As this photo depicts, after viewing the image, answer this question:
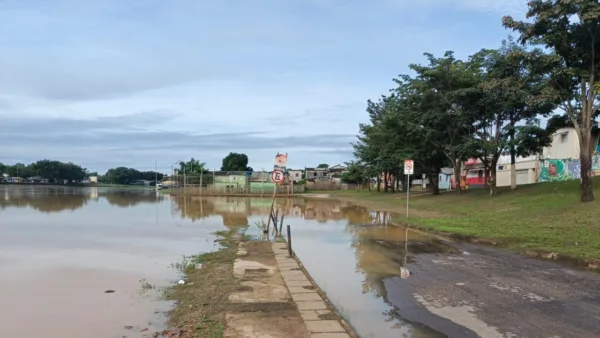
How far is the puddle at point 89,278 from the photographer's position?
6.73 meters

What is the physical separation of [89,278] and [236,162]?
97351 mm

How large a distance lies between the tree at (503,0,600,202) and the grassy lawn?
6.32ft

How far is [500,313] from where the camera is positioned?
6406mm

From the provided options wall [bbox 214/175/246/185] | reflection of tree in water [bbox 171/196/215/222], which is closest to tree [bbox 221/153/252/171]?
wall [bbox 214/175/246/185]

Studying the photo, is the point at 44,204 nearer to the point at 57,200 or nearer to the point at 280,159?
the point at 57,200

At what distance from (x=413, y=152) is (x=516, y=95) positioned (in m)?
11.6

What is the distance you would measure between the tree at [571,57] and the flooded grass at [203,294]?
14.0 meters

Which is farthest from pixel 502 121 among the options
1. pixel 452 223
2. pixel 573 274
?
pixel 573 274

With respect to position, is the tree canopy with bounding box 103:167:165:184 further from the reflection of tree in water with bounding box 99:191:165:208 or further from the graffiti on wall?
the graffiti on wall

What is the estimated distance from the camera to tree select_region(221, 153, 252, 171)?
106188 millimetres

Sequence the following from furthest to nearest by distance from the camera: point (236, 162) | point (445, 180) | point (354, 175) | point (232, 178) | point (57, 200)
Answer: point (236, 162) < point (232, 178) < point (354, 175) < point (445, 180) < point (57, 200)

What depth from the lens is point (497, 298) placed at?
724cm

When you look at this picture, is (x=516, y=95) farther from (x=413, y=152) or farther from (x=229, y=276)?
(x=229, y=276)

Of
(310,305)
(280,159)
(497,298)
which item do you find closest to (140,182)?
(280,159)
